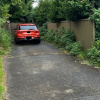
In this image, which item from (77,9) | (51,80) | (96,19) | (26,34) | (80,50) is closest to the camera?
(51,80)

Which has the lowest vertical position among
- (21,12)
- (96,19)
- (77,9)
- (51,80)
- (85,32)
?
(51,80)

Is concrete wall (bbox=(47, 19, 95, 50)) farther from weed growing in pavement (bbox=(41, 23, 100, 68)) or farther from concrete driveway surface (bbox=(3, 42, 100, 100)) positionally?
concrete driveway surface (bbox=(3, 42, 100, 100))

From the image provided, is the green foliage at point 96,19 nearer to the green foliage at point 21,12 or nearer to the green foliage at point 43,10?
the green foliage at point 21,12

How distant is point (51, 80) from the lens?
4.91 m

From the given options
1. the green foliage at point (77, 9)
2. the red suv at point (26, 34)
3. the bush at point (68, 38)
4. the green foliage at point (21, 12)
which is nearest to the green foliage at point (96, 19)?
the green foliage at point (77, 9)

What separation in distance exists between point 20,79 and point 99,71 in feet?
8.96

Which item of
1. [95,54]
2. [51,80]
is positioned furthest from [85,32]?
[51,80]

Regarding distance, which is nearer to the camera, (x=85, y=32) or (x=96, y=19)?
(x=96, y=19)

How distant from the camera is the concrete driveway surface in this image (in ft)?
12.8

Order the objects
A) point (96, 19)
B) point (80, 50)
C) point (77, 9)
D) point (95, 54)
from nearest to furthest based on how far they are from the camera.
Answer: point (95, 54), point (96, 19), point (77, 9), point (80, 50)

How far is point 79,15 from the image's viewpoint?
821 cm

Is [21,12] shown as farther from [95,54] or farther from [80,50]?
[95,54]

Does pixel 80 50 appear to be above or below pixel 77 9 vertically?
below

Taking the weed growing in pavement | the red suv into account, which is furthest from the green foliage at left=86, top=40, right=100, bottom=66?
the red suv
